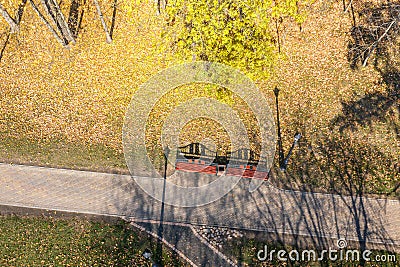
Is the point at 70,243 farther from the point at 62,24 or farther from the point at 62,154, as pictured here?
the point at 62,24

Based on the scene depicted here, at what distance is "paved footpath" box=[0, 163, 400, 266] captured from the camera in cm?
1251

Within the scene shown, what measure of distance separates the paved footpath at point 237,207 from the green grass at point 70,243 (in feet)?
2.10

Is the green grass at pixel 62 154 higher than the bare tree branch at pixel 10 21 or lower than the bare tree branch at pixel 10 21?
lower

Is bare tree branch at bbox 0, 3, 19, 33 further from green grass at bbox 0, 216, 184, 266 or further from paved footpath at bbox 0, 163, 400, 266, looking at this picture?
green grass at bbox 0, 216, 184, 266

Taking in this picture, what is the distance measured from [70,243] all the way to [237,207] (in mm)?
7265

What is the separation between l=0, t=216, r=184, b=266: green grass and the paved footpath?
2.10 feet

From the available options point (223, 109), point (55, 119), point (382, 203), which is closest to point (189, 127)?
point (223, 109)

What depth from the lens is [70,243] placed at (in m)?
12.1

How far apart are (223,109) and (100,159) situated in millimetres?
6549

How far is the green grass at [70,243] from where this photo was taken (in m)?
11.9

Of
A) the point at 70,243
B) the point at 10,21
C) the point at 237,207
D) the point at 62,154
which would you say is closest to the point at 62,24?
the point at 10,21

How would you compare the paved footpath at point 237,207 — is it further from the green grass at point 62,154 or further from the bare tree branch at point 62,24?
the bare tree branch at point 62,24

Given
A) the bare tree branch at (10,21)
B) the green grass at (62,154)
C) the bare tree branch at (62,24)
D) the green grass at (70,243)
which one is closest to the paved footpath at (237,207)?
the green grass at (62,154)

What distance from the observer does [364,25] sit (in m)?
16.8
